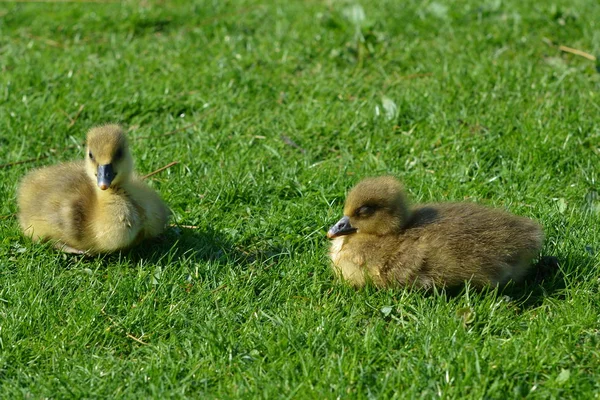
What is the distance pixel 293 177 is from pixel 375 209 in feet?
4.10

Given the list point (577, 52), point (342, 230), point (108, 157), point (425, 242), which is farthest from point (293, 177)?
point (577, 52)

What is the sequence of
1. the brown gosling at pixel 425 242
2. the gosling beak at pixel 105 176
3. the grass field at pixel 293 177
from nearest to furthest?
the grass field at pixel 293 177, the brown gosling at pixel 425 242, the gosling beak at pixel 105 176

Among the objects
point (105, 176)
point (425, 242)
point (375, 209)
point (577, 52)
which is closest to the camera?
point (425, 242)

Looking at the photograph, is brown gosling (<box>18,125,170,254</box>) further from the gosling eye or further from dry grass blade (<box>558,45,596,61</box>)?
dry grass blade (<box>558,45,596,61</box>)

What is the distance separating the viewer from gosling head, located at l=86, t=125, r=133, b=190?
14.2 feet

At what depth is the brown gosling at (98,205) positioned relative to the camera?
4359 mm

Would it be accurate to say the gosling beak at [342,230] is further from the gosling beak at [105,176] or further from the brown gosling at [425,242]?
the gosling beak at [105,176]

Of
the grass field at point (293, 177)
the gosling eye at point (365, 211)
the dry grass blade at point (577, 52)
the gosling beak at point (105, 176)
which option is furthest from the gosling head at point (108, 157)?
the dry grass blade at point (577, 52)

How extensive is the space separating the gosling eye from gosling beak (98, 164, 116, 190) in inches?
48.5

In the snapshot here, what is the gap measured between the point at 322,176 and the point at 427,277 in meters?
1.46

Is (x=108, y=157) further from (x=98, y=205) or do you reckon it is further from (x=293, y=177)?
(x=293, y=177)

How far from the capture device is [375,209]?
4168mm

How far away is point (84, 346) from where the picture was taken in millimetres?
3812

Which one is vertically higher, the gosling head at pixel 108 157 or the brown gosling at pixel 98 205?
the gosling head at pixel 108 157
